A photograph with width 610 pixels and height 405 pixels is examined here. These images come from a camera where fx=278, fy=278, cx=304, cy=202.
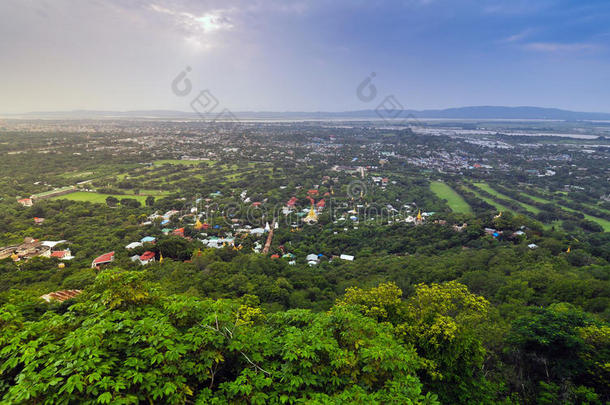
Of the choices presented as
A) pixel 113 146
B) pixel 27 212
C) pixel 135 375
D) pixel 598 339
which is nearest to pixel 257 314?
pixel 135 375

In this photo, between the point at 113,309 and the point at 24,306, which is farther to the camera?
A: the point at 24,306

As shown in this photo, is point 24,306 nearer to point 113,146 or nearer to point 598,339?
point 598,339

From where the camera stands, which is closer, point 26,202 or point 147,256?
point 147,256

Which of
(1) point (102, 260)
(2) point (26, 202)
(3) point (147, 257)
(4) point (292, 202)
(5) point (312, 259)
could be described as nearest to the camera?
(1) point (102, 260)

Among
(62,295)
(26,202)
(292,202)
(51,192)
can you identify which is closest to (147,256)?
(62,295)

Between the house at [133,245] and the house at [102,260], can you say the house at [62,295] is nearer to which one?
the house at [102,260]

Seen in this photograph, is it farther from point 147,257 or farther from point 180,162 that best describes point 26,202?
point 180,162

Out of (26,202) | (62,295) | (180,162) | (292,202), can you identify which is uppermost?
(180,162)
